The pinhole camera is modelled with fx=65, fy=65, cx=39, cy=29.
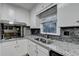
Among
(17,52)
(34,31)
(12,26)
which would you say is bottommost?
(17,52)

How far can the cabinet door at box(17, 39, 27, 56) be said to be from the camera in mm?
2504

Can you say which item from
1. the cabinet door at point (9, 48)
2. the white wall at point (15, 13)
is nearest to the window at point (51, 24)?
the white wall at point (15, 13)

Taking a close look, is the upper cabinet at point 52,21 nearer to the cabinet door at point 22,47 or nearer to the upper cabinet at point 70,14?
the upper cabinet at point 70,14

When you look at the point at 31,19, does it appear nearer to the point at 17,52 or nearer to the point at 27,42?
the point at 27,42

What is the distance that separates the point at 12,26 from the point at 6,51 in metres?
1.03

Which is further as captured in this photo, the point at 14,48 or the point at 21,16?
the point at 21,16

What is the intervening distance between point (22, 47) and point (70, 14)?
2.16m

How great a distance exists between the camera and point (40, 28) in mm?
2904

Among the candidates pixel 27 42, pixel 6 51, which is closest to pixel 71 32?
pixel 27 42

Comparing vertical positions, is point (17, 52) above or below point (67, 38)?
below

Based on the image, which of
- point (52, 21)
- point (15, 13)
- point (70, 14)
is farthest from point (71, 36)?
point (15, 13)

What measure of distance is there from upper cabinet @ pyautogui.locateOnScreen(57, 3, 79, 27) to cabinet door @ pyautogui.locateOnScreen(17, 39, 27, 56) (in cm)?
181

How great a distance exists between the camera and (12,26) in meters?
2.72

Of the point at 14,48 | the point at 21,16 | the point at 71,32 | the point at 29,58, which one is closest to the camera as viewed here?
the point at 29,58
